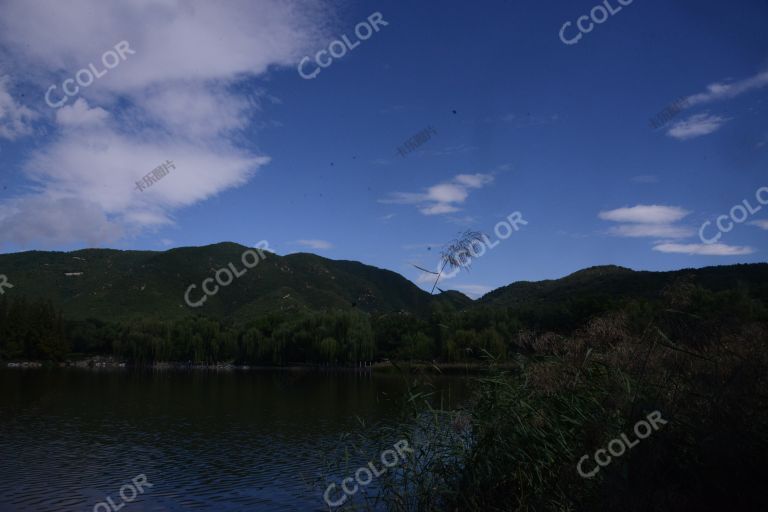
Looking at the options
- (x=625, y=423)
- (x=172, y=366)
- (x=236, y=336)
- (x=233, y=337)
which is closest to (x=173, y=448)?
(x=625, y=423)

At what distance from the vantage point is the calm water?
1883 cm

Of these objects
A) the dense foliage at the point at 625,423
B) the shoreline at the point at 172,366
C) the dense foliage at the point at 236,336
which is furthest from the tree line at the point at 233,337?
the dense foliage at the point at 625,423

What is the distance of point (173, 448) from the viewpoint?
89.6 ft

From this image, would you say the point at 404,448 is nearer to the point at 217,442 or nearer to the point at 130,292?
the point at 217,442

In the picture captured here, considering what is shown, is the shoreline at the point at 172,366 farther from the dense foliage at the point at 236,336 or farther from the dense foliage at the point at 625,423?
the dense foliage at the point at 625,423

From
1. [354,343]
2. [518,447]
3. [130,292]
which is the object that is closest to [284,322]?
[354,343]

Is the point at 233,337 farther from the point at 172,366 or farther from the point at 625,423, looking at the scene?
the point at 625,423

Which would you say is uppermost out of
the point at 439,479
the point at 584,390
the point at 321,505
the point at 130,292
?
the point at 130,292

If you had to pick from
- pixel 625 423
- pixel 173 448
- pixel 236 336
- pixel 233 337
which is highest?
pixel 236 336

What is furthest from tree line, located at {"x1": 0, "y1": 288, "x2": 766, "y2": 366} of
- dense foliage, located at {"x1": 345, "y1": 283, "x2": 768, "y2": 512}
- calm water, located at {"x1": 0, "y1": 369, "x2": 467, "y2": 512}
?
dense foliage, located at {"x1": 345, "y1": 283, "x2": 768, "y2": 512}

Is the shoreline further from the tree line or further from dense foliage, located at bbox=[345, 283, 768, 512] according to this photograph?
dense foliage, located at bbox=[345, 283, 768, 512]

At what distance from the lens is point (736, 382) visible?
23.0 ft

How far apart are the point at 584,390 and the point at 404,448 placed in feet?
13.0

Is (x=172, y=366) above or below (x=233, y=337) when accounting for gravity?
below
